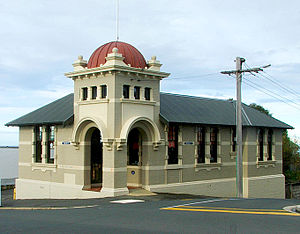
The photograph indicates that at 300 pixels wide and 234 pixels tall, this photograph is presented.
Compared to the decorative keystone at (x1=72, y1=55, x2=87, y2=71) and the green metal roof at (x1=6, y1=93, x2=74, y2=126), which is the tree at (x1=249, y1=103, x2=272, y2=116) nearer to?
the green metal roof at (x1=6, y1=93, x2=74, y2=126)

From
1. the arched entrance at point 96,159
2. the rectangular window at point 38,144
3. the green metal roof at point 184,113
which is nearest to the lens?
the arched entrance at point 96,159

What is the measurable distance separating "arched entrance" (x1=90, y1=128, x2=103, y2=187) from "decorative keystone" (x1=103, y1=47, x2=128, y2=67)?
4909 mm

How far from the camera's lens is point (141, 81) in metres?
24.5

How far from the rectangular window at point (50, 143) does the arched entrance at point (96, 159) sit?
3.12 meters

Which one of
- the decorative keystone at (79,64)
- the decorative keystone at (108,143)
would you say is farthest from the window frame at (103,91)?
the decorative keystone at (108,143)

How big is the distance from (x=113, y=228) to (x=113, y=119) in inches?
477

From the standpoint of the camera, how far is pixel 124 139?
2270 centimetres

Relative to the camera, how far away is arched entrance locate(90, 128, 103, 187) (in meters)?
26.0

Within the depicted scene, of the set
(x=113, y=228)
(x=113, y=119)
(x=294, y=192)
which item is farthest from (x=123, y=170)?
(x=294, y=192)

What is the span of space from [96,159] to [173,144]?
4949mm

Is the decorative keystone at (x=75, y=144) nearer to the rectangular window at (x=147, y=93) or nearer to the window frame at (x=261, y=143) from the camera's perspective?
the rectangular window at (x=147, y=93)

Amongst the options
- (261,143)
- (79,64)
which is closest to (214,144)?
(261,143)

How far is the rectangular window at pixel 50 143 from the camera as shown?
27.4 m

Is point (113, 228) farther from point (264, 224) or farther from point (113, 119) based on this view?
point (113, 119)
